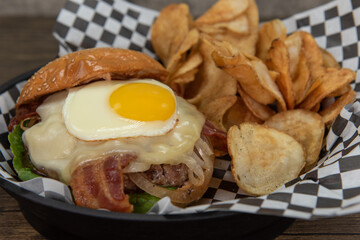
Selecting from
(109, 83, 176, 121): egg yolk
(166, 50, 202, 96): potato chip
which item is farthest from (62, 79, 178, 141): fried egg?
(166, 50, 202, 96): potato chip

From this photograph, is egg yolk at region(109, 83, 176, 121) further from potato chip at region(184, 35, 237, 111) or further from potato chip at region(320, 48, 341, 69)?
potato chip at region(320, 48, 341, 69)

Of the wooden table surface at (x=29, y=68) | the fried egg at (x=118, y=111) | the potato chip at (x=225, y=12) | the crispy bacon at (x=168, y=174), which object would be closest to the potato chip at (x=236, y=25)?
the potato chip at (x=225, y=12)

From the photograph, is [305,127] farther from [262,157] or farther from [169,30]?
[169,30]

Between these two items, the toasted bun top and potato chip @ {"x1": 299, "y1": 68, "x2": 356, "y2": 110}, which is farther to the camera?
potato chip @ {"x1": 299, "y1": 68, "x2": 356, "y2": 110}

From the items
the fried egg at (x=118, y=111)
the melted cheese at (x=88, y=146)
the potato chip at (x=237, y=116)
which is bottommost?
the potato chip at (x=237, y=116)

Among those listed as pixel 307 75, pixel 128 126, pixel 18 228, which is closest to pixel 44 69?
pixel 128 126

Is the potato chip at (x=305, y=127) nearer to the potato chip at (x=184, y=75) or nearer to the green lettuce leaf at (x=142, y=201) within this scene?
the potato chip at (x=184, y=75)
